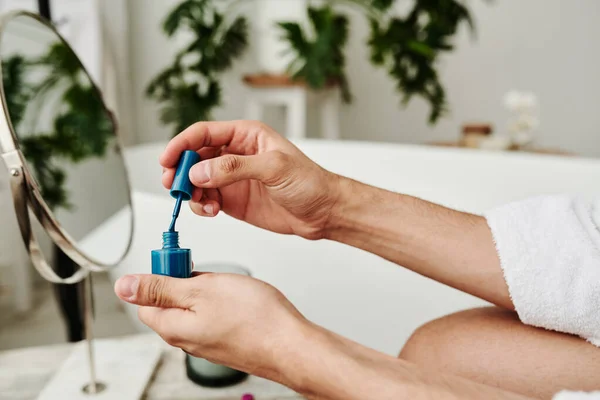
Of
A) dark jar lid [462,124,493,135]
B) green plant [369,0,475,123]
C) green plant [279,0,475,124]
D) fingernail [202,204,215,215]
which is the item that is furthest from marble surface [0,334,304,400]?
dark jar lid [462,124,493,135]

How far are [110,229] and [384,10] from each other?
1.42 metres

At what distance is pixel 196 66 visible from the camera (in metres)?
2.00

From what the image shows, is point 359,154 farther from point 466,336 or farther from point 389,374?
point 389,374

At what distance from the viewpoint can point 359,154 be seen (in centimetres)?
159

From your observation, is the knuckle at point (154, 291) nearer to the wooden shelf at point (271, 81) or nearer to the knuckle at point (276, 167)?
the knuckle at point (276, 167)

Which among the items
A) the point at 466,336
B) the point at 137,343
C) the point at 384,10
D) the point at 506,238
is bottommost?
the point at 137,343

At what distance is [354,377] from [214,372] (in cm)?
38

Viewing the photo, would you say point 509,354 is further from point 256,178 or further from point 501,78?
point 501,78

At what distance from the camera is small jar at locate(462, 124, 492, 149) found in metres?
1.98

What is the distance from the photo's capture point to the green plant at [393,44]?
1872 millimetres

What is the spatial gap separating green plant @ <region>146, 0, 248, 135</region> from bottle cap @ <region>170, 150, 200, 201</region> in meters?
1.36

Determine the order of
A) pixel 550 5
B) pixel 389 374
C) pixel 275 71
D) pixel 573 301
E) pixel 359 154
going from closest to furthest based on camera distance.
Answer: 1. pixel 389 374
2. pixel 573 301
3. pixel 359 154
4. pixel 275 71
5. pixel 550 5

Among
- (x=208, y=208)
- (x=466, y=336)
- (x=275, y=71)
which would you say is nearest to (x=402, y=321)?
(x=466, y=336)

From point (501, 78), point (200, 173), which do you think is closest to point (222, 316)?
point (200, 173)
